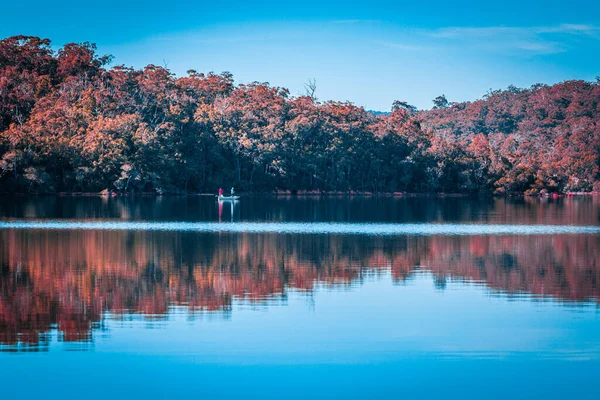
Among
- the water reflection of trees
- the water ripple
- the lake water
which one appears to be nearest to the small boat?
the water ripple

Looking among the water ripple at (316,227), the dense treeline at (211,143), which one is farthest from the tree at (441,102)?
the water ripple at (316,227)

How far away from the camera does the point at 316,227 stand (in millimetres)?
38312

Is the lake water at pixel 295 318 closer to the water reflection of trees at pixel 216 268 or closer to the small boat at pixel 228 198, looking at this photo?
the water reflection of trees at pixel 216 268

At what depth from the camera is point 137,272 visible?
2109 centimetres

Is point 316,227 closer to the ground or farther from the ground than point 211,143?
closer to the ground

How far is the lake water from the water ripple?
4472 millimetres

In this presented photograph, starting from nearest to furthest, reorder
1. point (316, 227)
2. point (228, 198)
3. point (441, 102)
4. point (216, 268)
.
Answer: point (216, 268), point (316, 227), point (228, 198), point (441, 102)

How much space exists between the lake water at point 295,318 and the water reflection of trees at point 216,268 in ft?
0.25

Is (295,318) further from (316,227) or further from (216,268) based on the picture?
(316,227)

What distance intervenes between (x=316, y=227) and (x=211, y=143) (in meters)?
48.7

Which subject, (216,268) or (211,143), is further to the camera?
(211,143)

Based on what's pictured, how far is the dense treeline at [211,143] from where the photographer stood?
7300 centimetres

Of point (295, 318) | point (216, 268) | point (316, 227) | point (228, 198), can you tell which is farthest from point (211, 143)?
point (295, 318)

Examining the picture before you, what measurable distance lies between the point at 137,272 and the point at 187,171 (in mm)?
60735
